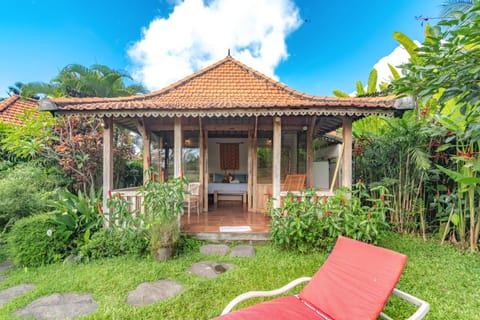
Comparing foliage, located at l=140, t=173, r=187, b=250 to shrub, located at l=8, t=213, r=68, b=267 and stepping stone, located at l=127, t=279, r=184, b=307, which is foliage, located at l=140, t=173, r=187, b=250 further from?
shrub, located at l=8, t=213, r=68, b=267

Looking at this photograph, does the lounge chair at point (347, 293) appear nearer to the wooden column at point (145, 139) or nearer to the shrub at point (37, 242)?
the shrub at point (37, 242)

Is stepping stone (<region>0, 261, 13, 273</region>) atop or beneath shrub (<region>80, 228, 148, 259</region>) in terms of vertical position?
beneath

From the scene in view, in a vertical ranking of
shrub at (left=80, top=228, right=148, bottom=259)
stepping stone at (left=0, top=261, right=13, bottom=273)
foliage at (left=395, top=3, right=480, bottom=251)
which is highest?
foliage at (left=395, top=3, right=480, bottom=251)

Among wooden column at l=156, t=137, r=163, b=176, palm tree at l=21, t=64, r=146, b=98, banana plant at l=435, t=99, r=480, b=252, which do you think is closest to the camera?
banana plant at l=435, t=99, r=480, b=252

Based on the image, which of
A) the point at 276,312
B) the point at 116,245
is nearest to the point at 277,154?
the point at 276,312

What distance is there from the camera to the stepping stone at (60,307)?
278 cm

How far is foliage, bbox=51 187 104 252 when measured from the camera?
4.54 meters

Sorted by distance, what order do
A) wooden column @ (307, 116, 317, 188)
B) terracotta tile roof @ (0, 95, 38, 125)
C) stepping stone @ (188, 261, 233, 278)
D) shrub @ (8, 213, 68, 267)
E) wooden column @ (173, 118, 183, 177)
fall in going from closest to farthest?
stepping stone @ (188, 261, 233, 278) < shrub @ (8, 213, 68, 267) < wooden column @ (173, 118, 183, 177) < wooden column @ (307, 116, 317, 188) < terracotta tile roof @ (0, 95, 38, 125)

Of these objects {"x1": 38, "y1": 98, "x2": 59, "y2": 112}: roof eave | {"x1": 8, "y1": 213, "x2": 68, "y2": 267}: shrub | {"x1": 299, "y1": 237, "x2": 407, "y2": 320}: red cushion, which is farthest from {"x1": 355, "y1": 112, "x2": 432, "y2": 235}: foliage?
{"x1": 38, "y1": 98, "x2": 59, "y2": 112}: roof eave

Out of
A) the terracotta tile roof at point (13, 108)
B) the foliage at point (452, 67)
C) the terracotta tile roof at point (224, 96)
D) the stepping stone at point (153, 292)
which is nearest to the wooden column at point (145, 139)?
the terracotta tile roof at point (224, 96)

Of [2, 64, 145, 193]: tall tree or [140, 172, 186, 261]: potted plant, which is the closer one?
[140, 172, 186, 261]: potted plant

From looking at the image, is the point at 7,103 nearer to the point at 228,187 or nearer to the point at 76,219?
the point at 76,219

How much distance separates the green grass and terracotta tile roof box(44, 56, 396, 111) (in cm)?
302

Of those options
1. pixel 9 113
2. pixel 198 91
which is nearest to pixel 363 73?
pixel 198 91
